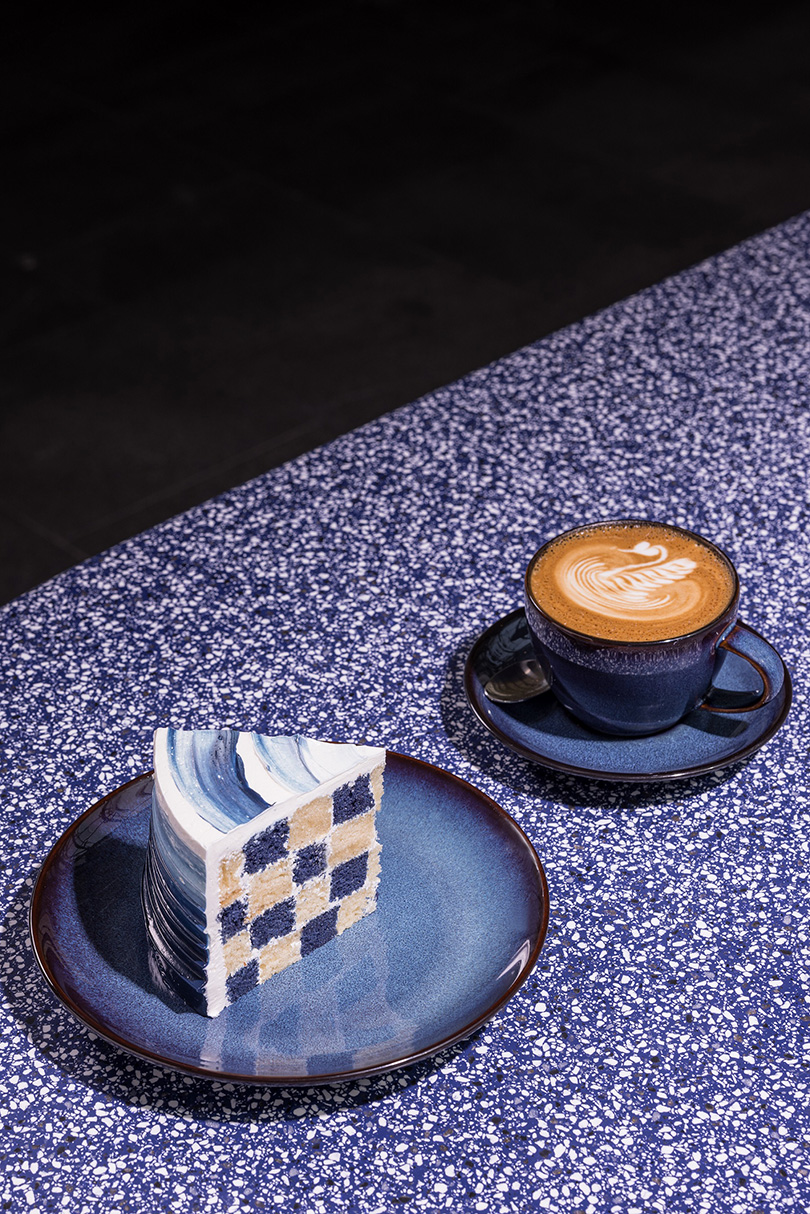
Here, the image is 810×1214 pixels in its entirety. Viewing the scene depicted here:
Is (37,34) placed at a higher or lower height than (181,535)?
lower

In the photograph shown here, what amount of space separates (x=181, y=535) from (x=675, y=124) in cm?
316

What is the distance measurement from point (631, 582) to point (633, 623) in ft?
Result: 0.12

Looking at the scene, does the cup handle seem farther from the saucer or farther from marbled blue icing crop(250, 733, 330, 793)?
marbled blue icing crop(250, 733, 330, 793)

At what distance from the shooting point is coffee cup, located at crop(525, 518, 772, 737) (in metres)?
0.71

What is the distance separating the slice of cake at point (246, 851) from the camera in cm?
57

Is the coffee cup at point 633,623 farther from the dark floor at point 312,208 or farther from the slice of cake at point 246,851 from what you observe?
the dark floor at point 312,208

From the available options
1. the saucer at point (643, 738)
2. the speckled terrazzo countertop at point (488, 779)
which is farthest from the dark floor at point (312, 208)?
the saucer at point (643, 738)

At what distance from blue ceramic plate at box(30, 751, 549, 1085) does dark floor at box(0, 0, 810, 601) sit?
5.97 feet

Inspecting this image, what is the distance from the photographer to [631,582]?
756 millimetres

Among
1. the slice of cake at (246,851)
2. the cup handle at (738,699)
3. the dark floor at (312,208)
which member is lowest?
the dark floor at (312,208)

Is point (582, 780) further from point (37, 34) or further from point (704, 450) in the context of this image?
point (37, 34)

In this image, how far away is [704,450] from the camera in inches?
41.8

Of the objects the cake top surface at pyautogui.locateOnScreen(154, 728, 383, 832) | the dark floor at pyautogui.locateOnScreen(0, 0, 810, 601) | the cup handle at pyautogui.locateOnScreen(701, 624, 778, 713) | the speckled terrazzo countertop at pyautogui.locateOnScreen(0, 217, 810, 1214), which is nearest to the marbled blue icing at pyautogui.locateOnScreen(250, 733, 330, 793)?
the cake top surface at pyautogui.locateOnScreen(154, 728, 383, 832)

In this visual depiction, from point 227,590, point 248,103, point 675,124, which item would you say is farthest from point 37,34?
point 227,590
